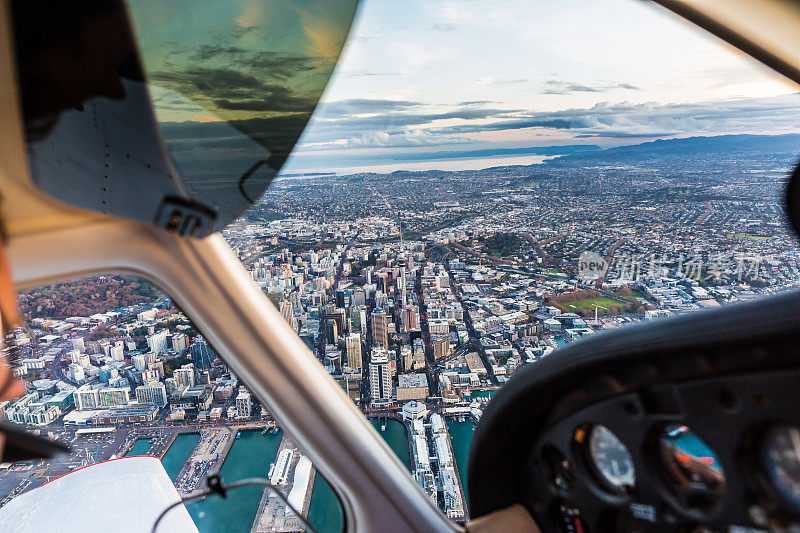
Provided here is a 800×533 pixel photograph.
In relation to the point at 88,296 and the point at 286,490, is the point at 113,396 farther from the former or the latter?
the point at 286,490

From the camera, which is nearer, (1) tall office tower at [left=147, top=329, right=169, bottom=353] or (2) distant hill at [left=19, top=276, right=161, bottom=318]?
(2) distant hill at [left=19, top=276, right=161, bottom=318]

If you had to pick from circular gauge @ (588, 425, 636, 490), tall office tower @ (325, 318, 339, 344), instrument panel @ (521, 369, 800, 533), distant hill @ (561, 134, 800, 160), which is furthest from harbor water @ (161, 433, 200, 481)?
distant hill @ (561, 134, 800, 160)

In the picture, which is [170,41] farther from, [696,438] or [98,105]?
[696,438]

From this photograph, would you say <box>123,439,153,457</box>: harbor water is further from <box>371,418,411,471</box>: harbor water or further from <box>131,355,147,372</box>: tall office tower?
<box>371,418,411,471</box>: harbor water

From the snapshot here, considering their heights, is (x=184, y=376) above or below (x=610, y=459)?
above

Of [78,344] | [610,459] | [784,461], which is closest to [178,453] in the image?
[78,344]

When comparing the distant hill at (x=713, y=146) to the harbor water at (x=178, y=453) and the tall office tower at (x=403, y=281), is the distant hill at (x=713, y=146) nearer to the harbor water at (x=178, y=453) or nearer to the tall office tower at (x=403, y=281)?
the tall office tower at (x=403, y=281)

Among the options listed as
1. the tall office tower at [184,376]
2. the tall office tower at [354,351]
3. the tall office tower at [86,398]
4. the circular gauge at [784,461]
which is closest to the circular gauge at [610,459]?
the circular gauge at [784,461]

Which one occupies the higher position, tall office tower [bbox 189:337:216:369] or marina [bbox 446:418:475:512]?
tall office tower [bbox 189:337:216:369]
